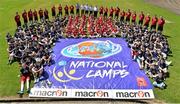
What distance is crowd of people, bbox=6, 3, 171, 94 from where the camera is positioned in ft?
98.4

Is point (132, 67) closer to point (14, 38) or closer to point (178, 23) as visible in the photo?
→ point (14, 38)

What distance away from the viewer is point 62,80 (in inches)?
1133

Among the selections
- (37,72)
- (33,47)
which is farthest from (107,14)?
(37,72)

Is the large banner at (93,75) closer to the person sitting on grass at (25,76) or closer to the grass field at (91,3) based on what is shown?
the person sitting on grass at (25,76)

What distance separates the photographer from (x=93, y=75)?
1165 inches

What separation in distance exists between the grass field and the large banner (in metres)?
1.93

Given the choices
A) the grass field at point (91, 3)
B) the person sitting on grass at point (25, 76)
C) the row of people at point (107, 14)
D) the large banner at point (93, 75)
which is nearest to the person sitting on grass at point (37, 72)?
the large banner at point (93, 75)

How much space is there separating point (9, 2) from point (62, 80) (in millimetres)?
38081

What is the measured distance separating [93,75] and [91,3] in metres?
31.8

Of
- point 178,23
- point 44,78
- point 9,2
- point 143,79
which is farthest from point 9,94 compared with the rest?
point 9,2

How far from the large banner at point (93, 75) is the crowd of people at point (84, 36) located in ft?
2.98

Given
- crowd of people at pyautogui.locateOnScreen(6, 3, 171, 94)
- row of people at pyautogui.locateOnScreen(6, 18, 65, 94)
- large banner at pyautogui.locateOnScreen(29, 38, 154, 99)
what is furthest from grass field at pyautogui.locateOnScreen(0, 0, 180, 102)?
large banner at pyautogui.locateOnScreen(29, 38, 154, 99)

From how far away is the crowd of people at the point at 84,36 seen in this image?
30000 mm

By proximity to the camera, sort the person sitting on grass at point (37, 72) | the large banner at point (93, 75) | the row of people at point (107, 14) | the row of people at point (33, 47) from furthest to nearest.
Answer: the row of people at point (107, 14), the row of people at point (33, 47), the person sitting on grass at point (37, 72), the large banner at point (93, 75)
